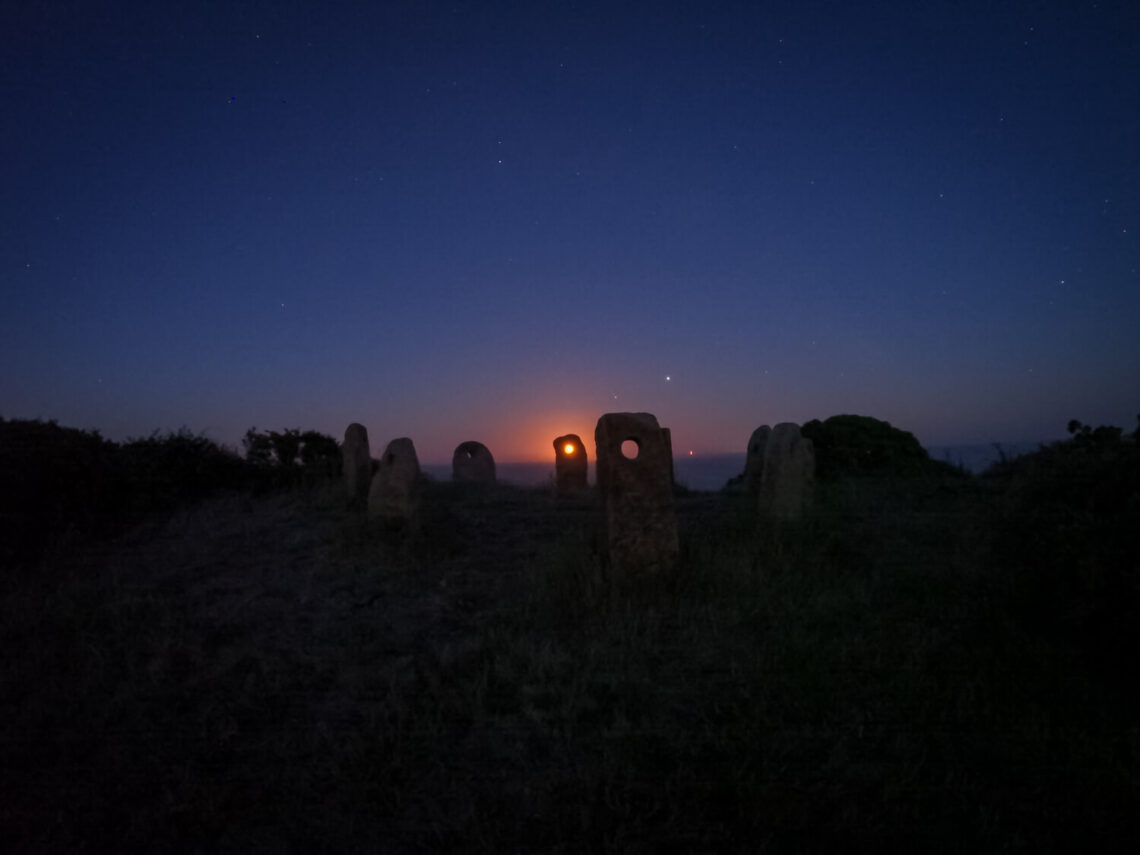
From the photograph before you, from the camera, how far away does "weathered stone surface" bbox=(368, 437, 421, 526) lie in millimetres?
8953

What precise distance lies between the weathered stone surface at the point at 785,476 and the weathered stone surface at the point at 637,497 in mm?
2618

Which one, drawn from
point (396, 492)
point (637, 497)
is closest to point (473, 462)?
point (396, 492)

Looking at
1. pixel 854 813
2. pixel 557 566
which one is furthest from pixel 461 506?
pixel 854 813

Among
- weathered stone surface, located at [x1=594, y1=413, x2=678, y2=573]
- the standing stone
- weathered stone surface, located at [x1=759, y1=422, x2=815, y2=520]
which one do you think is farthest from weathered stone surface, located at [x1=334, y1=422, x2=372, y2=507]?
weathered stone surface, located at [x1=759, y1=422, x2=815, y2=520]

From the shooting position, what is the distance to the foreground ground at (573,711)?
342cm

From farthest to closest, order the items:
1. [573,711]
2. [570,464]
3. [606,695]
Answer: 1. [570,464]
2. [606,695]
3. [573,711]

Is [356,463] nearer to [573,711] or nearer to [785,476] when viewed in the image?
[785,476]

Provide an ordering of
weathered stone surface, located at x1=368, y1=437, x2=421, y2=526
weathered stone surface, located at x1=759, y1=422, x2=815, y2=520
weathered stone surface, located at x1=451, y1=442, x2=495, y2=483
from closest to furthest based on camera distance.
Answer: weathered stone surface, located at x1=368, y1=437, x2=421, y2=526
weathered stone surface, located at x1=759, y1=422, x2=815, y2=520
weathered stone surface, located at x1=451, y1=442, x2=495, y2=483

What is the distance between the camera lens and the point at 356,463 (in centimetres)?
1094

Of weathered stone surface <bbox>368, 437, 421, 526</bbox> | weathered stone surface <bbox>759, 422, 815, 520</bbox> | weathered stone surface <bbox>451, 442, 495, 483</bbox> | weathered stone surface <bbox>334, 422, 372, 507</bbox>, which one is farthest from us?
weathered stone surface <bbox>451, 442, 495, 483</bbox>

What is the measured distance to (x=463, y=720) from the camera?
4.37 metres

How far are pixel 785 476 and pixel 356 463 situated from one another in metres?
6.32

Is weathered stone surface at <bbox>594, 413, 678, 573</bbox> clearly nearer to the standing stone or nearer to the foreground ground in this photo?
the foreground ground

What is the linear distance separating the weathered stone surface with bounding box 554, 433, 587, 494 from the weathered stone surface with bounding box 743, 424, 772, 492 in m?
3.23
